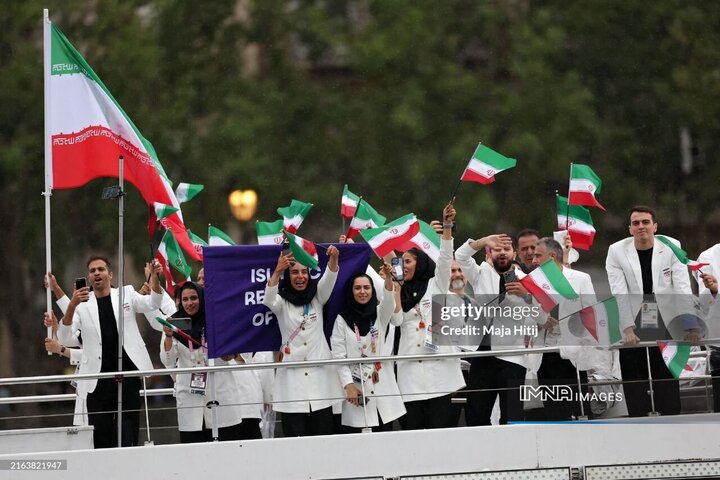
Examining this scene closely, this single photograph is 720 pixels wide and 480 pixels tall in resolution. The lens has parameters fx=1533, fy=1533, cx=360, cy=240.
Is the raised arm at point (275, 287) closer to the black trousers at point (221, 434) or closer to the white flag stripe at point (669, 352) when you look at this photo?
the black trousers at point (221, 434)

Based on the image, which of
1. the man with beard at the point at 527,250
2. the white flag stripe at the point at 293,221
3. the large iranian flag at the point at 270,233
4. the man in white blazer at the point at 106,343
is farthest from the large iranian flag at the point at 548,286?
the man in white blazer at the point at 106,343

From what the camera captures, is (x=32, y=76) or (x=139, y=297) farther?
(x=32, y=76)

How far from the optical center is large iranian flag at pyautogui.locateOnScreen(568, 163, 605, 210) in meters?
13.7

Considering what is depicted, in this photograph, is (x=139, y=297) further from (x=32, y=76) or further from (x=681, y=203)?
(x=681, y=203)

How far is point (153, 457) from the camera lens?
1106cm

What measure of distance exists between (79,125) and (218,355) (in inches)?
99.2

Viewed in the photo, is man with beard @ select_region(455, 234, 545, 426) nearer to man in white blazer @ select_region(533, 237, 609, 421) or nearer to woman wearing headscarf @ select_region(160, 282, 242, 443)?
man in white blazer @ select_region(533, 237, 609, 421)

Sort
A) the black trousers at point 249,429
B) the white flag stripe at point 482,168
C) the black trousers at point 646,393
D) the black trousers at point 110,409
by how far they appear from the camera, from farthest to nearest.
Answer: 1. the white flag stripe at point 482,168
2. the black trousers at point 249,429
3. the black trousers at point 110,409
4. the black trousers at point 646,393

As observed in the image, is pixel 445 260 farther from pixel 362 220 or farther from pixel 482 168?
pixel 362 220

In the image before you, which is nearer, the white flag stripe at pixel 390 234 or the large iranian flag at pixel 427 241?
the white flag stripe at pixel 390 234

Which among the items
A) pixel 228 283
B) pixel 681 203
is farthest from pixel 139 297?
pixel 681 203

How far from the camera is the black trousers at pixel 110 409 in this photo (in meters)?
12.0

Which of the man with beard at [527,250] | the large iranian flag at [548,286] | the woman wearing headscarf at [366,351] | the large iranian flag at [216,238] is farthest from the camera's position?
the large iranian flag at [216,238]

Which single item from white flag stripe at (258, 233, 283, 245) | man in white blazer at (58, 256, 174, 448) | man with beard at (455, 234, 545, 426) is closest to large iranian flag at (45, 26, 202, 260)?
man in white blazer at (58, 256, 174, 448)
